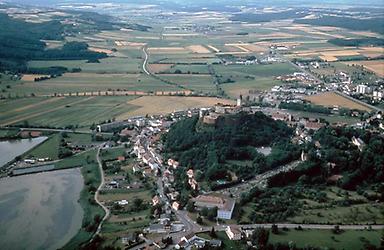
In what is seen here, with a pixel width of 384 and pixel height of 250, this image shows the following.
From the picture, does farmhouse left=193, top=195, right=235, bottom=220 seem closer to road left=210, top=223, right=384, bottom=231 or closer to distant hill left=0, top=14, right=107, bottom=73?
road left=210, top=223, right=384, bottom=231

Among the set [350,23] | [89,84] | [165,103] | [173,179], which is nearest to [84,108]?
[165,103]

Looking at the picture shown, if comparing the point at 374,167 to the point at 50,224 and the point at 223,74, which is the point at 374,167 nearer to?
the point at 50,224

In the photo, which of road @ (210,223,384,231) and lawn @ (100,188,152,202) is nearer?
road @ (210,223,384,231)

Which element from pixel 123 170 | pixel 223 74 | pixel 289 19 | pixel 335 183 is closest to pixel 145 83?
pixel 223 74

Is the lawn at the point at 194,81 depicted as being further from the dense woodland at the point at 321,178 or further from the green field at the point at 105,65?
the dense woodland at the point at 321,178

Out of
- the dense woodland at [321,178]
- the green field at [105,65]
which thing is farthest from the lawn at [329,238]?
the green field at [105,65]

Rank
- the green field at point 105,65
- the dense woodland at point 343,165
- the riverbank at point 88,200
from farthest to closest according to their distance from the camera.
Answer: the green field at point 105,65, the dense woodland at point 343,165, the riverbank at point 88,200

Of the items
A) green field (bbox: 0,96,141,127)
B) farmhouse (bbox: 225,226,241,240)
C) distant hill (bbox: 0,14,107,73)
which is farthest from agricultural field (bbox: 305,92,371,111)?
distant hill (bbox: 0,14,107,73)
